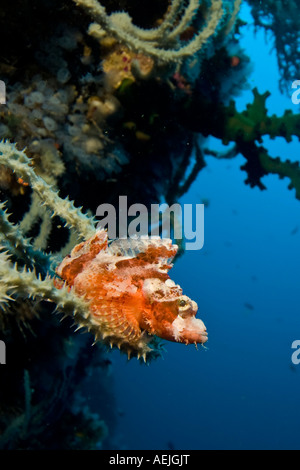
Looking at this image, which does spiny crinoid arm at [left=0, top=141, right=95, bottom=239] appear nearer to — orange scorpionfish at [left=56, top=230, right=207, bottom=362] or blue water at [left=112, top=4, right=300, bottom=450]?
orange scorpionfish at [left=56, top=230, right=207, bottom=362]

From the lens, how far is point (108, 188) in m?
4.02

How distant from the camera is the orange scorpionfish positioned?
1.52 metres

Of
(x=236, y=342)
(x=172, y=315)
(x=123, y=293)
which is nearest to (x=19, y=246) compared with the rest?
(x=123, y=293)

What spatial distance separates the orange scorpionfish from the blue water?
42.6 m

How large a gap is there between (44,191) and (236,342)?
83.7 meters

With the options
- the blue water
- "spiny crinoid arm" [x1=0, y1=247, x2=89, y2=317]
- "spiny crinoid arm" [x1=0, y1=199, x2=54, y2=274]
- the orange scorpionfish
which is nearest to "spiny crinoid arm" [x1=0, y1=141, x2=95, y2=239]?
"spiny crinoid arm" [x1=0, y1=199, x2=54, y2=274]

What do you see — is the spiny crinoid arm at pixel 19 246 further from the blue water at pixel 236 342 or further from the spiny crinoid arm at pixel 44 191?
the blue water at pixel 236 342

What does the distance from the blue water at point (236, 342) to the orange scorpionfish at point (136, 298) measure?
42640 mm

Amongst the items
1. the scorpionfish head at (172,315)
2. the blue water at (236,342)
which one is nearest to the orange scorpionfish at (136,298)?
the scorpionfish head at (172,315)

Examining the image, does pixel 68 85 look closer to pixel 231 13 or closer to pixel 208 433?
pixel 231 13

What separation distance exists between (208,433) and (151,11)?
66.2m

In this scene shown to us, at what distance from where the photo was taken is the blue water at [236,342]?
5672 centimetres

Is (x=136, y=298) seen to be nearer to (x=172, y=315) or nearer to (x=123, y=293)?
(x=123, y=293)

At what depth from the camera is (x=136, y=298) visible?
1580 millimetres
